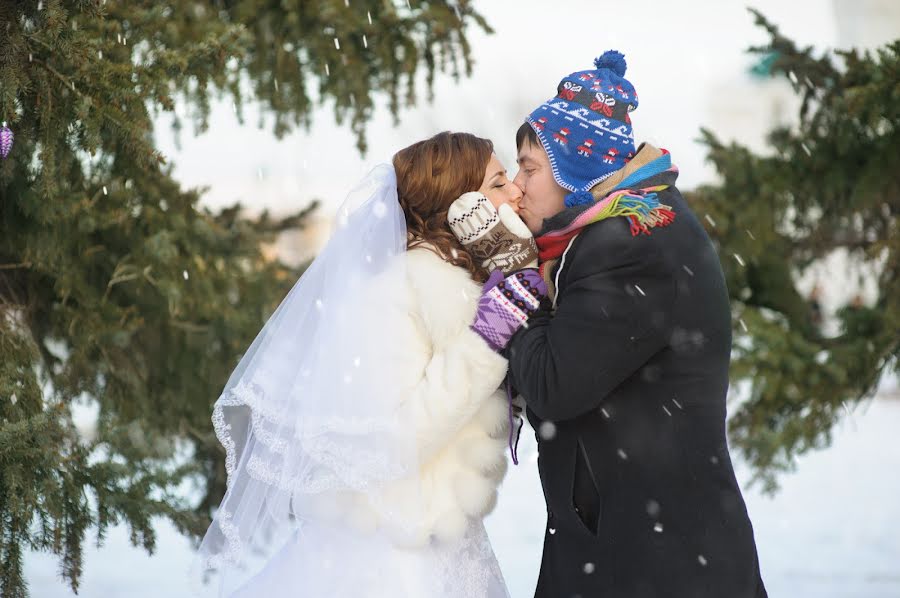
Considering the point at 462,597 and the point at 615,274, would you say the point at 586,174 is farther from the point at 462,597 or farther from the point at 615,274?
the point at 462,597

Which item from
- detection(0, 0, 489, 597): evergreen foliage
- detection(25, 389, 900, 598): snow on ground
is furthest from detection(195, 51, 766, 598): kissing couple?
detection(25, 389, 900, 598): snow on ground

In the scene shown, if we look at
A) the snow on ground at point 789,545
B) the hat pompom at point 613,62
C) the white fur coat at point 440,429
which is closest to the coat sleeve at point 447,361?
the white fur coat at point 440,429

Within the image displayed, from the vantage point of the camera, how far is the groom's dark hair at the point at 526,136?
8.84 ft

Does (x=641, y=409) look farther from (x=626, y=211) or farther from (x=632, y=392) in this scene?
(x=626, y=211)

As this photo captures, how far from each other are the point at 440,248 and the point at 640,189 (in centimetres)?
60

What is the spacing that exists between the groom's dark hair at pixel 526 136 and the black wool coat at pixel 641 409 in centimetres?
40

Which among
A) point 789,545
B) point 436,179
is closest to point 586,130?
point 436,179

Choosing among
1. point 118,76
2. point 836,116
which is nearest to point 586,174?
point 118,76

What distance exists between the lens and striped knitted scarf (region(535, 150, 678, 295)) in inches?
92.4

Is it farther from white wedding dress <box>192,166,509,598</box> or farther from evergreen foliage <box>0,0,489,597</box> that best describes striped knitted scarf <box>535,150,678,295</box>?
evergreen foliage <box>0,0,489,597</box>

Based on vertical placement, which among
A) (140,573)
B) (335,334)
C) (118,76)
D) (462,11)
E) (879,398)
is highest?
(118,76)

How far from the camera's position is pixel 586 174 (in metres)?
2.58

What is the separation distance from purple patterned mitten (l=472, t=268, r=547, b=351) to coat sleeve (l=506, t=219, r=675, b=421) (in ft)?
0.30

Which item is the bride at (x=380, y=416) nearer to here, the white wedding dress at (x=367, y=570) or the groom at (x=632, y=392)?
the white wedding dress at (x=367, y=570)
